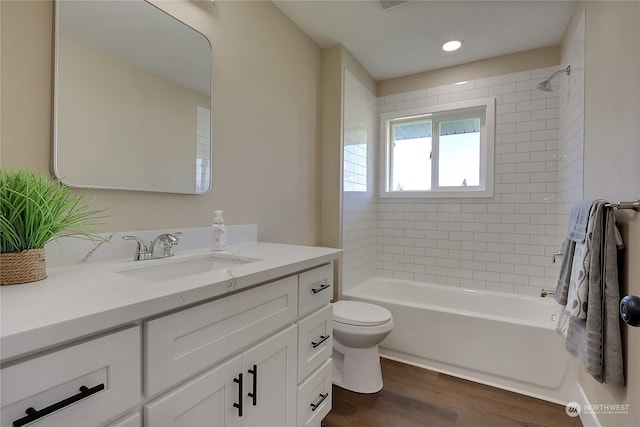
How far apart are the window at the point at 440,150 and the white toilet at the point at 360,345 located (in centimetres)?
154

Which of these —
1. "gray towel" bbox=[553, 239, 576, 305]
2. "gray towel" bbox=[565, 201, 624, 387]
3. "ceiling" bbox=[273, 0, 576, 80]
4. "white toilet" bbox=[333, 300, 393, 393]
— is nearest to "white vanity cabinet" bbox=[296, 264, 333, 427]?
"white toilet" bbox=[333, 300, 393, 393]

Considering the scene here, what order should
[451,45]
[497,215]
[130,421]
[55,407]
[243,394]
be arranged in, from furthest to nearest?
[497,215] < [451,45] < [243,394] < [130,421] < [55,407]

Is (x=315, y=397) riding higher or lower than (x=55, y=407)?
lower

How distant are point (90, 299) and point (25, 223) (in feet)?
1.11

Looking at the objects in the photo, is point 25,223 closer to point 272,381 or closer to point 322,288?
point 272,381

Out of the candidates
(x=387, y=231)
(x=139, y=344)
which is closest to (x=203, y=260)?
(x=139, y=344)

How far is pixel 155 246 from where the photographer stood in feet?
4.10

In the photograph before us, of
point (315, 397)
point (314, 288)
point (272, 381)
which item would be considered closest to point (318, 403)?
point (315, 397)

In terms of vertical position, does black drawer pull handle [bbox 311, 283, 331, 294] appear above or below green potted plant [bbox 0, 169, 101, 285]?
below

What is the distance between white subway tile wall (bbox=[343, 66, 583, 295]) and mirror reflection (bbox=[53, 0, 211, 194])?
4.63ft

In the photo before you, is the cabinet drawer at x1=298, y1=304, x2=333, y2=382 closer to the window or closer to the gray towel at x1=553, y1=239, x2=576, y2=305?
the gray towel at x1=553, y1=239, x2=576, y2=305

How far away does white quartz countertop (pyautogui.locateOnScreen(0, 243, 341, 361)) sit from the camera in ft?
1.63

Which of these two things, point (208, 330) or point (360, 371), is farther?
point (360, 371)

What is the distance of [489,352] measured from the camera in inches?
79.2
